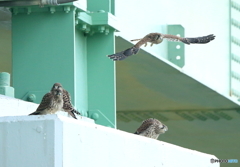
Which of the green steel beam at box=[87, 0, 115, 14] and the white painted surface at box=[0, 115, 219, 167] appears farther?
the green steel beam at box=[87, 0, 115, 14]

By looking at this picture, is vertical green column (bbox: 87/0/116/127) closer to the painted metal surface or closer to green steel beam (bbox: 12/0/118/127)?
green steel beam (bbox: 12/0/118/127)

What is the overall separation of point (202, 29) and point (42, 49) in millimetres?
6437

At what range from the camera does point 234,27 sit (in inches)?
652

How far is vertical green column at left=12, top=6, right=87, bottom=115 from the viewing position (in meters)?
10.1

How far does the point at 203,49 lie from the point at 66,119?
11269mm

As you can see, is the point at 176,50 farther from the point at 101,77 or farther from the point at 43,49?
the point at 43,49

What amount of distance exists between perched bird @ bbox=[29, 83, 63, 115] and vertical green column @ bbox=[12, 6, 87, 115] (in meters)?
2.28

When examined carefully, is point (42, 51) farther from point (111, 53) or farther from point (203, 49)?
point (203, 49)

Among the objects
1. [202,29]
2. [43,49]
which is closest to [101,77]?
[43,49]

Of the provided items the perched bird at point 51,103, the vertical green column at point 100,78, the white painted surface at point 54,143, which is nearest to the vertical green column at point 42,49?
the vertical green column at point 100,78

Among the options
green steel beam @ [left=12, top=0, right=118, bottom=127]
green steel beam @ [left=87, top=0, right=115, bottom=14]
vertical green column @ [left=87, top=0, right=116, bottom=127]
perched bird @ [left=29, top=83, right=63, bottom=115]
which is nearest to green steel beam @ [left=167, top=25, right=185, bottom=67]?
green steel beam @ [left=87, top=0, right=115, bottom=14]

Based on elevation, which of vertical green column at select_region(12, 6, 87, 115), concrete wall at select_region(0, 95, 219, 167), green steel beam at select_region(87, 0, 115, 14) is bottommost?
concrete wall at select_region(0, 95, 219, 167)

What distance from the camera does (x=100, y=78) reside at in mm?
11438

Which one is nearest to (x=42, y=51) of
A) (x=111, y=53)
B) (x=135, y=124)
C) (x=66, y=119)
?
(x=111, y=53)
